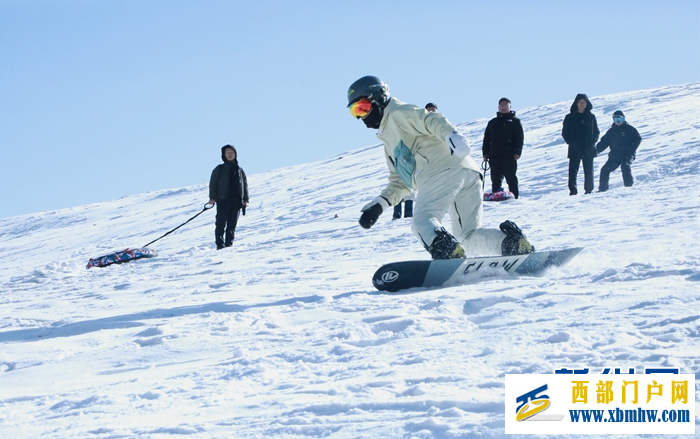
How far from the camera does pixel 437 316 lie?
4008 millimetres

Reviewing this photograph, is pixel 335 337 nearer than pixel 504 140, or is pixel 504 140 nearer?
pixel 335 337

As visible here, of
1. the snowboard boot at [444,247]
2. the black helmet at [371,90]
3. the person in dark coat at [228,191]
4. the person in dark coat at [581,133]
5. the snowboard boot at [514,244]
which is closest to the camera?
the snowboard boot at [444,247]

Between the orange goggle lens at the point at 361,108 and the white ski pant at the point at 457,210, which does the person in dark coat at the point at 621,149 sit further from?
the orange goggle lens at the point at 361,108

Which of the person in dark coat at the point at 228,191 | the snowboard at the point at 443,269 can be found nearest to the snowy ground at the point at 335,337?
the snowboard at the point at 443,269

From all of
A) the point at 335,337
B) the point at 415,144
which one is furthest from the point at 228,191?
the point at 335,337

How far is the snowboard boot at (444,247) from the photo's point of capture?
16.8 ft

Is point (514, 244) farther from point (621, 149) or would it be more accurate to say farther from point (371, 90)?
point (621, 149)

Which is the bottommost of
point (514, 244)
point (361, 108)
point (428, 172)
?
point (514, 244)

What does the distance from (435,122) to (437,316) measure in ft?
5.93

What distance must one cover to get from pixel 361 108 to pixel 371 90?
0.53 ft

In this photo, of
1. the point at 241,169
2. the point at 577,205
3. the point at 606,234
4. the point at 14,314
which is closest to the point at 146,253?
the point at 241,169

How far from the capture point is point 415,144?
222 inches

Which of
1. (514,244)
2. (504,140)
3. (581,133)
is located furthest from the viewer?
(581,133)

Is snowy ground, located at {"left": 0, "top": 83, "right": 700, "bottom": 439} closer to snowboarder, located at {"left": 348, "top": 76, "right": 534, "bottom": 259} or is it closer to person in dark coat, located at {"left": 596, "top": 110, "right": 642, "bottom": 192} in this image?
snowboarder, located at {"left": 348, "top": 76, "right": 534, "bottom": 259}
